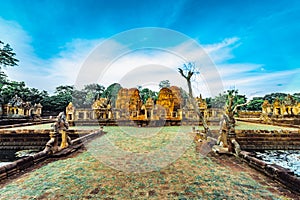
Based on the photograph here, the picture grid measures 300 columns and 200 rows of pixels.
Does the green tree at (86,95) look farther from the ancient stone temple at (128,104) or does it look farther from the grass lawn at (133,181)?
the grass lawn at (133,181)

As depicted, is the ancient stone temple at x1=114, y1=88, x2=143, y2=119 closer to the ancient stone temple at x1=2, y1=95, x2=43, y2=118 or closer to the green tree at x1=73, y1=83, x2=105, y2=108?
the ancient stone temple at x1=2, y1=95, x2=43, y2=118

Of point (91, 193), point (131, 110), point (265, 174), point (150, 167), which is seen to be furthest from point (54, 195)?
point (131, 110)

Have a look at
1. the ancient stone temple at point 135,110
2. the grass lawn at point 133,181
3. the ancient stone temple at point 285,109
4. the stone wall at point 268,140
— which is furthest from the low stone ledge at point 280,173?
the ancient stone temple at point 285,109

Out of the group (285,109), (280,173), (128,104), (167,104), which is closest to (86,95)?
(128,104)

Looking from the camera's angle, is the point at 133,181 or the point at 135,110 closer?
the point at 133,181

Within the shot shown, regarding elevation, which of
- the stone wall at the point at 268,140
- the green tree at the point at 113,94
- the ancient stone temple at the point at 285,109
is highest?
the green tree at the point at 113,94

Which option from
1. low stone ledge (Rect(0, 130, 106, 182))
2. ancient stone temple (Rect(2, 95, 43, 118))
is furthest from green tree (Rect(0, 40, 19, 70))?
low stone ledge (Rect(0, 130, 106, 182))

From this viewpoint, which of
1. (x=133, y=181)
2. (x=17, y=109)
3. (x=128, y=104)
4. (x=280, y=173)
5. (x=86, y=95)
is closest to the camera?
(x=280, y=173)

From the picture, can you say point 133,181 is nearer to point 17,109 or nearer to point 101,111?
point 101,111

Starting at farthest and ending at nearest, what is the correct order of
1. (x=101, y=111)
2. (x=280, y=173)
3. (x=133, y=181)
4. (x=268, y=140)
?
(x=101, y=111) → (x=268, y=140) → (x=133, y=181) → (x=280, y=173)

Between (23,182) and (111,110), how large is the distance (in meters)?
17.0

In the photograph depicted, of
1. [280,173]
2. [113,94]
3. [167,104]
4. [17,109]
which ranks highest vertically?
[113,94]

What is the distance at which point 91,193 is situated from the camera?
11.8ft

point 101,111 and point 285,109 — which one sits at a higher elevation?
point 101,111
